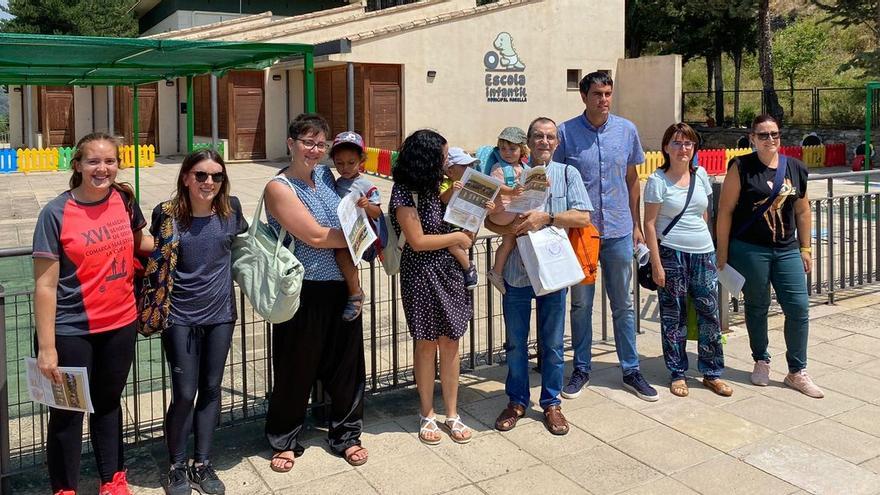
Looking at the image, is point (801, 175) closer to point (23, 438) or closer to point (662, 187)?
point (662, 187)

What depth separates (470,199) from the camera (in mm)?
4152

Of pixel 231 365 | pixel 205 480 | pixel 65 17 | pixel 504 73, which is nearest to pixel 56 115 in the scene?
pixel 65 17

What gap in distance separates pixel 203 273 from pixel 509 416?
1995 mm

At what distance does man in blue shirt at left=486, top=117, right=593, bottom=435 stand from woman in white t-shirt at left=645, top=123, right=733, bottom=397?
0.66m

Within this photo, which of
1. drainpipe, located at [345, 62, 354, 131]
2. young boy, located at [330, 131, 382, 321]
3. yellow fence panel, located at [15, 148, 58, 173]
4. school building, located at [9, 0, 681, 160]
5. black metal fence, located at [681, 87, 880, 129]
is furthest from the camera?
black metal fence, located at [681, 87, 880, 129]

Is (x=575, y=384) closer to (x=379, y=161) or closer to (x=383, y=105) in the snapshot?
(x=379, y=161)

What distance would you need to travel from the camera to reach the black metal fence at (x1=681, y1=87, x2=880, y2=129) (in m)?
28.0

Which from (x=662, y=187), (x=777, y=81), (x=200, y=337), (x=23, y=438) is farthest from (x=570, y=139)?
(x=777, y=81)

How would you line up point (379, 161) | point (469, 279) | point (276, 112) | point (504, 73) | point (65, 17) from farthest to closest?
point (65, 17) → point (276, 112) → point (504, 73) → point (379, 161) → point (469, 279)

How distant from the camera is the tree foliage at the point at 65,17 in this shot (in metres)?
33.8

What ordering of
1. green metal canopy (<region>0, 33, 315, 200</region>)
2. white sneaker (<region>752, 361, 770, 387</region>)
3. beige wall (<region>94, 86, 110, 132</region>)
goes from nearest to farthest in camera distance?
green metal canopy (<region>0, 33, 315, 200</region>)
white sneaker (<region>752, 361, 770, 387</region>)
beige wall (<region>94, 86, 110, 132</region>)

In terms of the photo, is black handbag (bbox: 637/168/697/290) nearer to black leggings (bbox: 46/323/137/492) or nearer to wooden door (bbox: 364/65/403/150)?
black leggings (bbox: 46/323/137/492)

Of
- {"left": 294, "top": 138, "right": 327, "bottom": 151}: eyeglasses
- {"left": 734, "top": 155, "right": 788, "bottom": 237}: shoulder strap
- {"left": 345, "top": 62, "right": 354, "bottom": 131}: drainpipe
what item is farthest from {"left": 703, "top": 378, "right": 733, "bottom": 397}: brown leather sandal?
{"left": 345, "top": 62, "right": 354, "bottom": 131}: drainpipe

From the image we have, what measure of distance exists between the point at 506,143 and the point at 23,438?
3267 millimetres
